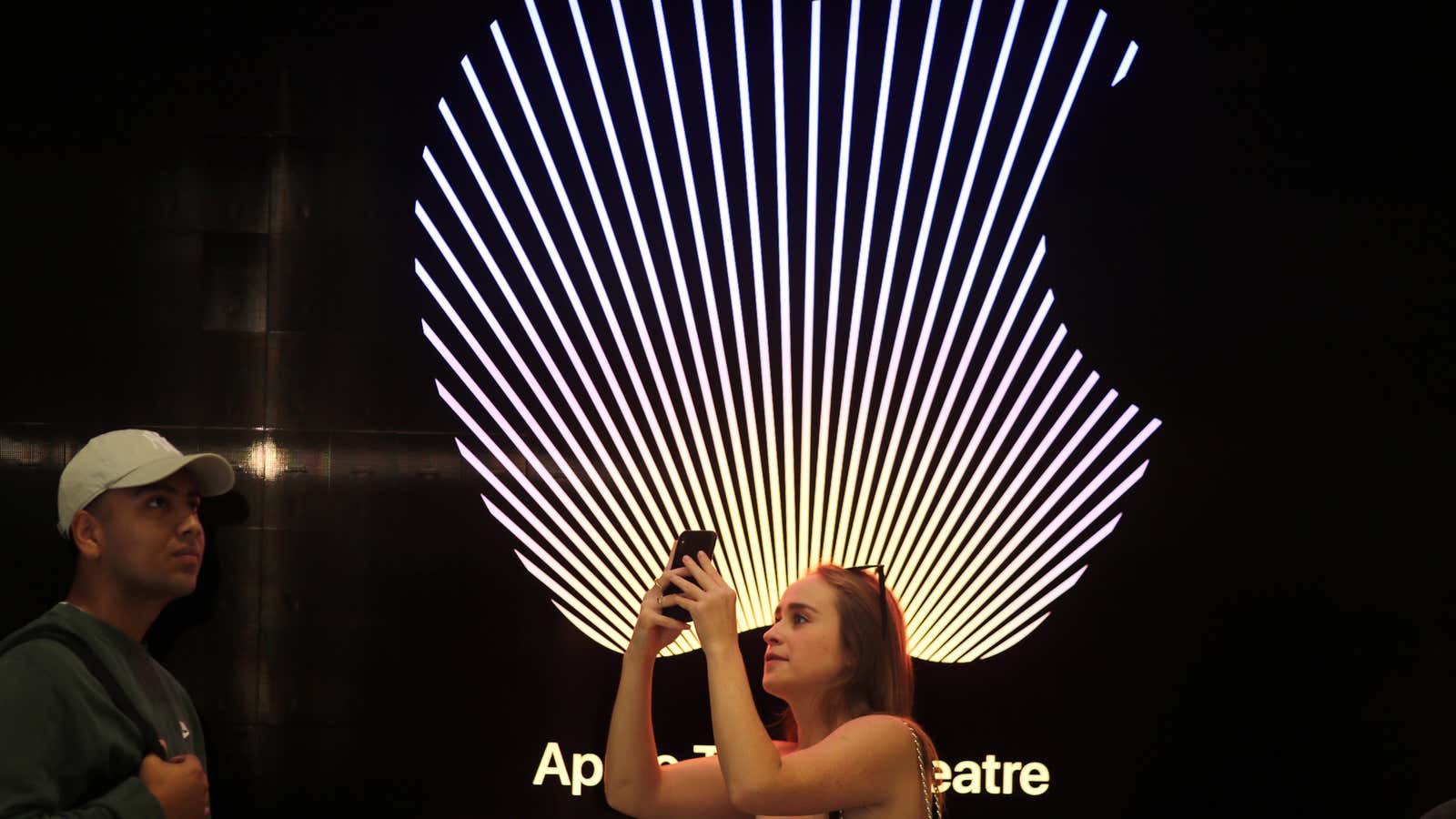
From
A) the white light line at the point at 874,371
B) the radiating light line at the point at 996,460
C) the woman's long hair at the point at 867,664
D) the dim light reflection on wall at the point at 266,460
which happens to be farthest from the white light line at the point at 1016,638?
the dim light reflection on wall at the point at 266,460

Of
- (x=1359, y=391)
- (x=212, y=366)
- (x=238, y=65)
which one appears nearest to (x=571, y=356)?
(x=212, y=366)

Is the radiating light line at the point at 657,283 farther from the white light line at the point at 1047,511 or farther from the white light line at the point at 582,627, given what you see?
the white light line at the point at 1047,511

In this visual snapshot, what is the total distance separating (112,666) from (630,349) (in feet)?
5.83

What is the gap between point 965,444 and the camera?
11.9 ft

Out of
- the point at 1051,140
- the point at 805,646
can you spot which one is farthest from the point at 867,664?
the point at 1051,140

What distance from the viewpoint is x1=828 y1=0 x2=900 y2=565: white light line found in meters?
3.60

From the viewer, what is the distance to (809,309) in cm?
362

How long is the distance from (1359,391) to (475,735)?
2.63m

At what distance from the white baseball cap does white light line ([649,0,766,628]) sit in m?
1.61

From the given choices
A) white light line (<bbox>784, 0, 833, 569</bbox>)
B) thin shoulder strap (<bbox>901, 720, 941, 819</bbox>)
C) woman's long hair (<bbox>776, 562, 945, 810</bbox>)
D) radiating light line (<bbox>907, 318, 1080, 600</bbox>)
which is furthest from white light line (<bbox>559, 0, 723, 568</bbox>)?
thin shoulder strap (<bbox>901, 720, 941, 819</bbox>)

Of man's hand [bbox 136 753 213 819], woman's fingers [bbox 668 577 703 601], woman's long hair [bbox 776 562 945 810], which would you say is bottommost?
man's hand [bbox 136 753 213 819]

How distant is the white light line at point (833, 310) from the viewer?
142 inches

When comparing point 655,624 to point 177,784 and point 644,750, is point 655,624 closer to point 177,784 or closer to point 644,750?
point 644,750

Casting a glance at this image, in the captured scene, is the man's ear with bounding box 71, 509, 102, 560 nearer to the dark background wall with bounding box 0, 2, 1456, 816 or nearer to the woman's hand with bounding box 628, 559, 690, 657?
the woman's hand with bounding box 628, 559, 690, 657
